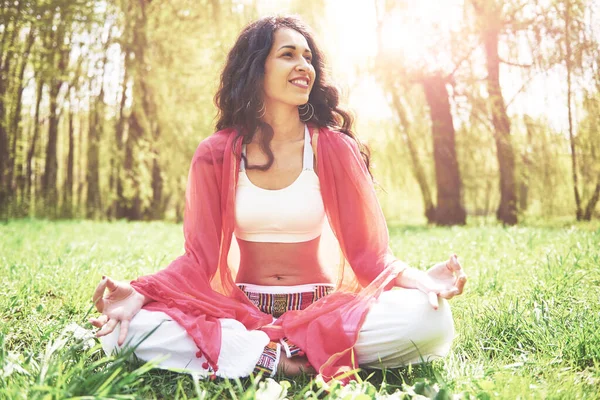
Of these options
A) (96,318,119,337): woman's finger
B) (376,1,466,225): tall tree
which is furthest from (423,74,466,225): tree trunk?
(96,318,119,337): woman's finger

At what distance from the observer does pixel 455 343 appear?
2295mm

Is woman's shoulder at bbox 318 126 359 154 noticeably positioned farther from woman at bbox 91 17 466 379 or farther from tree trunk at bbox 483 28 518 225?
tree trunk at bbox 483 28 518 225

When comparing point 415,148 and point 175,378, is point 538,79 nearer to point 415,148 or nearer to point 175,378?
point 415,148

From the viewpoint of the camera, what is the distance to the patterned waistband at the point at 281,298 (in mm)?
2428

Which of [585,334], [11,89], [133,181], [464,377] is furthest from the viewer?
[133,181]

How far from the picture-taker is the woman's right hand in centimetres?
188

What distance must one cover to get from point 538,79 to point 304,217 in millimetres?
6888

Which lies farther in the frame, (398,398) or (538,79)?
(538,79)

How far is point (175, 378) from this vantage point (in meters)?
1.97

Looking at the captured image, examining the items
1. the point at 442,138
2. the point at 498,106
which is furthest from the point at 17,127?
the point at 498,106

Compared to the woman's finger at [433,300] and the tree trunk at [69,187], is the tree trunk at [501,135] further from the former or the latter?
the tree trunk at [69,187]

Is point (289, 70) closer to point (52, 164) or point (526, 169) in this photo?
point (526, 169)

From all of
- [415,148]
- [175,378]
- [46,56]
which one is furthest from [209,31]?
[175,378]

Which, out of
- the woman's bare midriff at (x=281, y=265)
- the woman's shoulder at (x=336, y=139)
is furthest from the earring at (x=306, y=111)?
the woman's bare midriff at (x=281, y=265)
